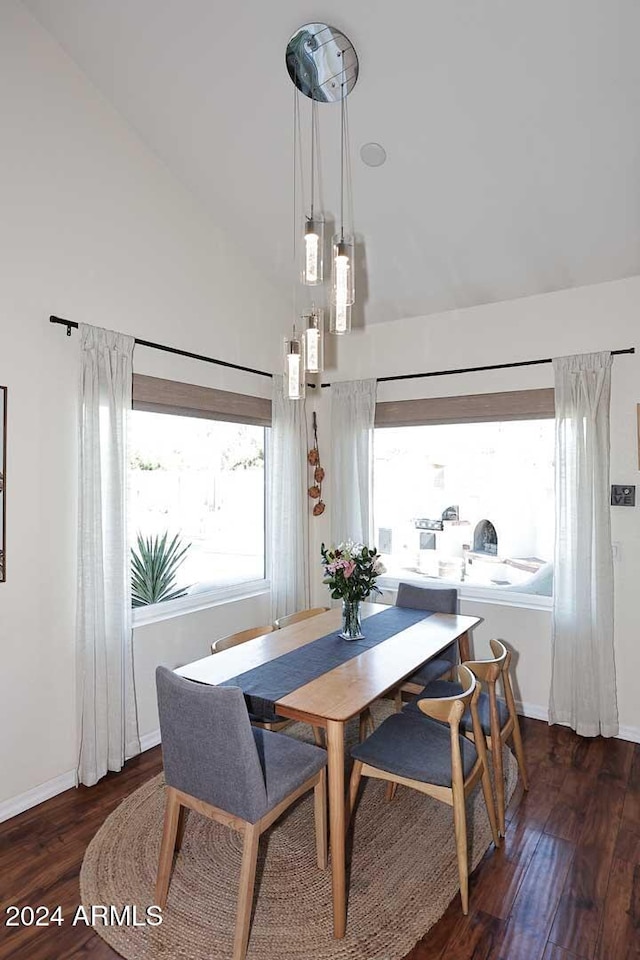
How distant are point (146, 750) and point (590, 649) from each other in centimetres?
264

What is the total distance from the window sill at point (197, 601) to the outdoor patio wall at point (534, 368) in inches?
25.1

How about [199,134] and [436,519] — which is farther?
[436,519]

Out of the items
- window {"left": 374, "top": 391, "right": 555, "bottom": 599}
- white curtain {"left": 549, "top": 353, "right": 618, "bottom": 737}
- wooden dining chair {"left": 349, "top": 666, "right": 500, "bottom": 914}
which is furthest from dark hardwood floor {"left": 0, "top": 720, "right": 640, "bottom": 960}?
window {"left": 374, "top": 391, "right": 555, "bottom": 599}

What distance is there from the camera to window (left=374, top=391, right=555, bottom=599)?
380cm

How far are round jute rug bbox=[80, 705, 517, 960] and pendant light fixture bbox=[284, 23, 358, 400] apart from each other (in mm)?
1900

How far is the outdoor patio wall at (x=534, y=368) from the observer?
333 centimetres

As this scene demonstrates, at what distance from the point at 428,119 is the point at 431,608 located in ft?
8.55

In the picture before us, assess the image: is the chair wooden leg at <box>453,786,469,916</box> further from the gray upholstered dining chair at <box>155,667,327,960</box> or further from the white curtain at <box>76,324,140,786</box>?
the white curtain at <box>76,324,140,786</box>

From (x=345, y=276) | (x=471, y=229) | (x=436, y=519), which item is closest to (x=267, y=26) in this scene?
(x=345, y=276)

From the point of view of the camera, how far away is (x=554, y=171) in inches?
111

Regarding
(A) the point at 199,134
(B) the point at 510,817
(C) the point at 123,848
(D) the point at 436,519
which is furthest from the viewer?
(D) the point at 436,519

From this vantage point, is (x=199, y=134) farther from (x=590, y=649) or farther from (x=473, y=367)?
(x=590, y=649)

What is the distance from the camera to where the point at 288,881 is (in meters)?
2.15

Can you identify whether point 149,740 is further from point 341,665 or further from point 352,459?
point 352,459
